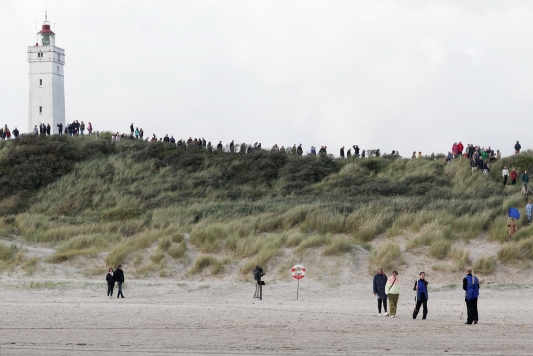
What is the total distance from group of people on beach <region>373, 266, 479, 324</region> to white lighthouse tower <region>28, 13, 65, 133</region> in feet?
159

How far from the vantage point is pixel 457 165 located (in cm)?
4294

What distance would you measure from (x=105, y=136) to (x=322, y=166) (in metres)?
16.6

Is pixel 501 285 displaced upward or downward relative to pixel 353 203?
downward

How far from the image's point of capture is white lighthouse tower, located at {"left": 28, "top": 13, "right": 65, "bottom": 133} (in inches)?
2534

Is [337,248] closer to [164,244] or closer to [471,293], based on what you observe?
[164,244]

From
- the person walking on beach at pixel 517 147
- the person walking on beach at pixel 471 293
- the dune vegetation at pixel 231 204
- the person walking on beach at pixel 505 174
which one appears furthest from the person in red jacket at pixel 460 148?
the person walking on beach at pixel 471 293

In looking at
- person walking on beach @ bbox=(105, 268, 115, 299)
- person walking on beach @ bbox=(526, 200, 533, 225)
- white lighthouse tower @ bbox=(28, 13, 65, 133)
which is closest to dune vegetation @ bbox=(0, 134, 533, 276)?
person walking on beach @ bbox=(526, 200, 533, 225)

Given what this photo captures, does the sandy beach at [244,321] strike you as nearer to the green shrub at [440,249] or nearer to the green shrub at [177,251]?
the green shrub at [440,249]

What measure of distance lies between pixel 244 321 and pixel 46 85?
51.9 meters

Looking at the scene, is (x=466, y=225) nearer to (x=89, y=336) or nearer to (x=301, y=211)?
(x=301, y=211)

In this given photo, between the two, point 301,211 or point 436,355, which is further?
point 301,211

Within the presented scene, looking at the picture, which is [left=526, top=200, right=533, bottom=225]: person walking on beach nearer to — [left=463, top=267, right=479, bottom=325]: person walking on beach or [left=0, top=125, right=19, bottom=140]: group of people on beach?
[left=463, top=267, right=479, bottom=325]: person walking on beach

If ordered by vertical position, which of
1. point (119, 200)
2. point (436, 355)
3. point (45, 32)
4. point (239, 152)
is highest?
point (45, 32)

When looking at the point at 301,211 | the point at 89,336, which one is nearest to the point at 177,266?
the point at 301,211
